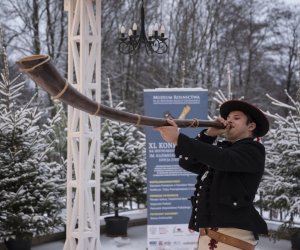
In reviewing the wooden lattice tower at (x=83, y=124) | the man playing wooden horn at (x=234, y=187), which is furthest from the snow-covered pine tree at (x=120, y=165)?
the man playing wooden horn at (x=234, y=187)

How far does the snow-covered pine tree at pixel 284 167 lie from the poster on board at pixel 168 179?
1269 millimetres

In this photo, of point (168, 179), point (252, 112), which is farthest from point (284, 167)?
point (252, 112)

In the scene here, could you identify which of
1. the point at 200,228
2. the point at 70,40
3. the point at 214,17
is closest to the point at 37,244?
the point at 70,40

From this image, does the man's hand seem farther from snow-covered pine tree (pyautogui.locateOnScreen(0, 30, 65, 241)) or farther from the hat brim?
snow-covered pine tree (pyautogui.locateOnScreen(0, 30, 65, 241))

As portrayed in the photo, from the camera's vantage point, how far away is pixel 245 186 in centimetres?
259

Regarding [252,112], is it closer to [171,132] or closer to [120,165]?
[171,132]

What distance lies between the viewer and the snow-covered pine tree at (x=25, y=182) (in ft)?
21.2

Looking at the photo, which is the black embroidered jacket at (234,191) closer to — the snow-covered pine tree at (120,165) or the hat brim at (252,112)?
the hat brim at (252,112)

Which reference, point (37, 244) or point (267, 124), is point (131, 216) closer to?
point (37, 244)

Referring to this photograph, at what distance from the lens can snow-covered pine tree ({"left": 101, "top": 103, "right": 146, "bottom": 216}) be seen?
8383 millimetres

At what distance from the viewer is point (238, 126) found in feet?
8.77

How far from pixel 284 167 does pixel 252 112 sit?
4729mm

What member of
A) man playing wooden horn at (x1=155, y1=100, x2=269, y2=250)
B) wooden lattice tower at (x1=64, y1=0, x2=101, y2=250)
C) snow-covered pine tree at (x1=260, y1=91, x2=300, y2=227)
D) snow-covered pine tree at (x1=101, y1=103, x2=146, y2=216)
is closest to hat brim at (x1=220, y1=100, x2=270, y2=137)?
man playing wooden horn at (x1=155, y1=100, x2=269, y2=250)

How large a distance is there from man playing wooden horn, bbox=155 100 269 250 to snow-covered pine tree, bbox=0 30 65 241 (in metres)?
4.24
